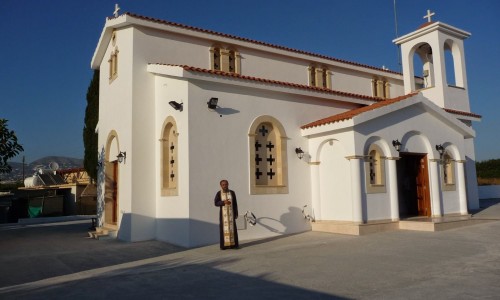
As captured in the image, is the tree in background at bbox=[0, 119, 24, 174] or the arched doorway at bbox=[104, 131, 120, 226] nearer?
the tree in background at bbox=[0, 119, 24, 174]

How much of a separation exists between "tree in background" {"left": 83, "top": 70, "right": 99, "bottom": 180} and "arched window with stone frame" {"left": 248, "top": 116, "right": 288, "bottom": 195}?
13548 millimetres

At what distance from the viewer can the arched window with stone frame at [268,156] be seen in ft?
38.3

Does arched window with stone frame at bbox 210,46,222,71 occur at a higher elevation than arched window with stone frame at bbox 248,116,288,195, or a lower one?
higher

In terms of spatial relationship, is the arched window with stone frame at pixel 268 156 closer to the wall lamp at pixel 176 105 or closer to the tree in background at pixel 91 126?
the wall lamp at pixel 176 105

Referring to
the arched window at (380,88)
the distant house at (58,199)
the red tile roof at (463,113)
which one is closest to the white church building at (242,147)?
the red tile roof at (463,113)

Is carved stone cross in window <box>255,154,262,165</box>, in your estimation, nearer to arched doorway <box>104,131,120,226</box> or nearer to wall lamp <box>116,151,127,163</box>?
wall lamp <box>116,151,127,163</box>

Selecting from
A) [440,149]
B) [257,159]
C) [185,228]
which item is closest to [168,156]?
[185,228]

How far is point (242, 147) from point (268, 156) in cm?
99

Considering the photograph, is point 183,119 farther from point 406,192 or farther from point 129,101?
point 406,192

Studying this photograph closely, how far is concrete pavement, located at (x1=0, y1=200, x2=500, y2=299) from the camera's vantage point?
18.7 feet

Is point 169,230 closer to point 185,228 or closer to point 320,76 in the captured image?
point 185,228

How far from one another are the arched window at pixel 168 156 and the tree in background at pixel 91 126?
39.9 ft

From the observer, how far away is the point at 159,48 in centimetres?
1291

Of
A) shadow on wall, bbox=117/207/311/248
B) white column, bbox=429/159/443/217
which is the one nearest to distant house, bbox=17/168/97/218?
shadow on wall, bbox=117/207/311/248
